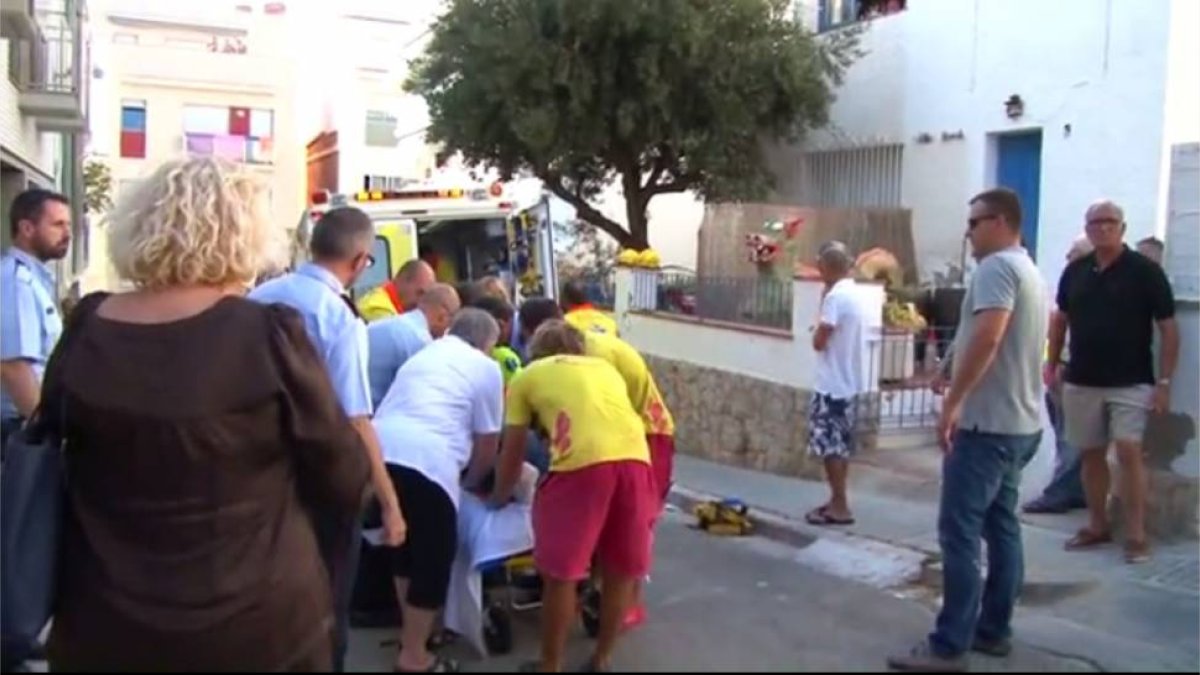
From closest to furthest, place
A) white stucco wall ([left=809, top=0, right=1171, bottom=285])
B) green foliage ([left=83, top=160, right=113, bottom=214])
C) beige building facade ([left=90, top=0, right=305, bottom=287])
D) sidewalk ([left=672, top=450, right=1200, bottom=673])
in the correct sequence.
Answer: sidewalk ([left=672, top=450, right=1200, bottom=673])
white stucco wall ([left=809, top=0, right=1171, bottom=285])
green foliage ([left=83, top=160, right=113, bottom=214])
beige building facade ([left=90, top=0, right=305, bottom=287])

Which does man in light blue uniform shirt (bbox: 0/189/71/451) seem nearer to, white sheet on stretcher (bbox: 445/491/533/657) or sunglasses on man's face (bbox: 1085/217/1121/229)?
white sheet on stretcher (bbox: 445/491/533/657)

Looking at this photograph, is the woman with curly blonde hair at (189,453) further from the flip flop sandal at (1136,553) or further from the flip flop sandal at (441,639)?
the flip flop sandal at (1136,553)

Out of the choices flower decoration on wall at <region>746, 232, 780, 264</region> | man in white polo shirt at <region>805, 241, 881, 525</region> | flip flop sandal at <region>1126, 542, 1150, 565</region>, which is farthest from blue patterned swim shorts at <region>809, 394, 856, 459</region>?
flower decoration on wall at <region>746, 232, 780, 264</region>

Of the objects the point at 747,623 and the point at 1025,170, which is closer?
the point at 747,623

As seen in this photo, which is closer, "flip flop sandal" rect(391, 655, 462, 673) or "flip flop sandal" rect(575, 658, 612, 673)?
"flip flop sandal" rect(575, 658, 612, 673)

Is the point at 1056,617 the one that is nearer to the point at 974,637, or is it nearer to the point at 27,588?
the point at 974,637

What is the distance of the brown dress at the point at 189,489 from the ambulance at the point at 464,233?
1093 cm

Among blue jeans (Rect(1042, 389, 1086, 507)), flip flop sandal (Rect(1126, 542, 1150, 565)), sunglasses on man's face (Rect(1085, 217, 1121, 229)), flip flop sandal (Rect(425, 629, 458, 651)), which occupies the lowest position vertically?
flip flop sandal (Rect(425, 629, 458, 651))

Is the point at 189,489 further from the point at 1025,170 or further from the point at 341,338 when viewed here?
the point at 1025,170

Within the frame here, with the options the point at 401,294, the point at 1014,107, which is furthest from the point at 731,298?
the point at 401,294

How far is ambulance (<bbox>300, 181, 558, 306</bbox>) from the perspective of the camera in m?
13.9

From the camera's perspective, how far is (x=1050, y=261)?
11898 millimetres

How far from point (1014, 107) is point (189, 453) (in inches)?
445

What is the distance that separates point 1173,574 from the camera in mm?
6879
